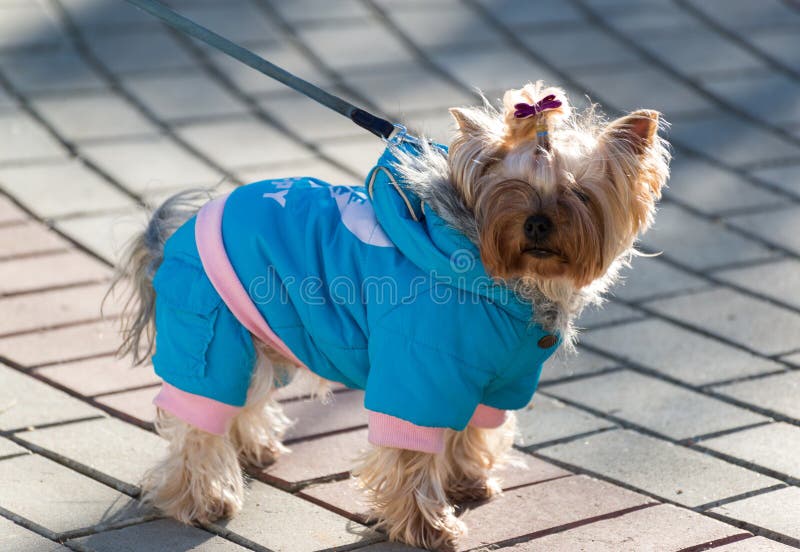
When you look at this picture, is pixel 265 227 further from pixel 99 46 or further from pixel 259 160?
pixel 99 46

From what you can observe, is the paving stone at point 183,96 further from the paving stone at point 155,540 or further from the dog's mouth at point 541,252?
the dog's mouth at point 541,252

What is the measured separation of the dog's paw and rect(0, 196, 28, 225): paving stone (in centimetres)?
234

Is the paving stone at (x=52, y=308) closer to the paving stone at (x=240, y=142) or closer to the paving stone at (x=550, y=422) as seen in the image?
the paving stone at (x=240, y=142)

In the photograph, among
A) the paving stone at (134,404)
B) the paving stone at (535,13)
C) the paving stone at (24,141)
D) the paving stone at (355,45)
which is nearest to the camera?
the paving stone at (134,404)

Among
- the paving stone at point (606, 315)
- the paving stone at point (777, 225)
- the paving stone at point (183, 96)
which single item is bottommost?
the paving stone at point (606, 315)

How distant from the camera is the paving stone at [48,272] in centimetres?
420

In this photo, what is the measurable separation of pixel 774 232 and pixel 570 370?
59.4 inches

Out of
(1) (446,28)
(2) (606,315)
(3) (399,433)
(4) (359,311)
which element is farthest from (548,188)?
(1) (446,28)

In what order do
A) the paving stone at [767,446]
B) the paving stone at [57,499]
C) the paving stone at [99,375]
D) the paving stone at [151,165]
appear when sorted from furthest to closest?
the paving stone at [151,165], the paving stone at [99,375], the paving stone at [767,446], the paving stone at [57,499]

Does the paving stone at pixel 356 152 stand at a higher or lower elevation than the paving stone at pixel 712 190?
lower

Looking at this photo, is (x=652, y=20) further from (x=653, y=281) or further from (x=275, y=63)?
(x=653, y=281)

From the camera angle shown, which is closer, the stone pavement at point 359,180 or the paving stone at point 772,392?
the stone pavement at point 359,180

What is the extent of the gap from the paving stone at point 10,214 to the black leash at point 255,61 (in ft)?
6.11

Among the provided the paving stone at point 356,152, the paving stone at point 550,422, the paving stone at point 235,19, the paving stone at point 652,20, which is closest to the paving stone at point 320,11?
the paving stone at point 235,19
